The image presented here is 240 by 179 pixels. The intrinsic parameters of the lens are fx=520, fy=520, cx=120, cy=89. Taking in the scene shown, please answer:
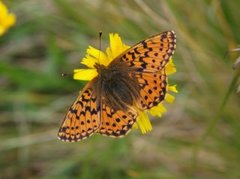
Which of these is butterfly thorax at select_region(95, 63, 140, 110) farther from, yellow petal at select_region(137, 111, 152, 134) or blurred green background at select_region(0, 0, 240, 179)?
blurred green background at select_region(0, 0, 240, 179)

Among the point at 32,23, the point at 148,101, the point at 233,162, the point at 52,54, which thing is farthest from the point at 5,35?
the point at 148,101

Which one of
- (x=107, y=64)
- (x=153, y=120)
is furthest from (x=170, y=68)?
(x=153, y=120)

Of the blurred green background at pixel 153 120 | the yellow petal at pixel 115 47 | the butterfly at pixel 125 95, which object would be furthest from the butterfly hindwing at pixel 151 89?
the blurred green background at pixel 153 120

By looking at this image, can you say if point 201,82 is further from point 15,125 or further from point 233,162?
point 15,125

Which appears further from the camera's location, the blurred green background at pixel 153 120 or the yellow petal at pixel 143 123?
→ the blurred green background at pixel 153 120

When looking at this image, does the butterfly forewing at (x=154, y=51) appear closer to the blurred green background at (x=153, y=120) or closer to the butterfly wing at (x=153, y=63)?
the butterfly wing at (x=153, y=63)

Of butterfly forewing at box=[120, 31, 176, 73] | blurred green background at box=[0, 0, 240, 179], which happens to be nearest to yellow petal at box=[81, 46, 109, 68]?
butterfly forewing at box=[120, 31, 176, 73]

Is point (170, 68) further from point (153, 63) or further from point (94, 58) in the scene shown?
point (94, 58)

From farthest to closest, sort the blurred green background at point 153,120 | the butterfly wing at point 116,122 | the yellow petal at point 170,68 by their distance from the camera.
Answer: the blurred green background at point 153,120, the yellow petal at point 170,68, the butterfly wing at point 116,122
